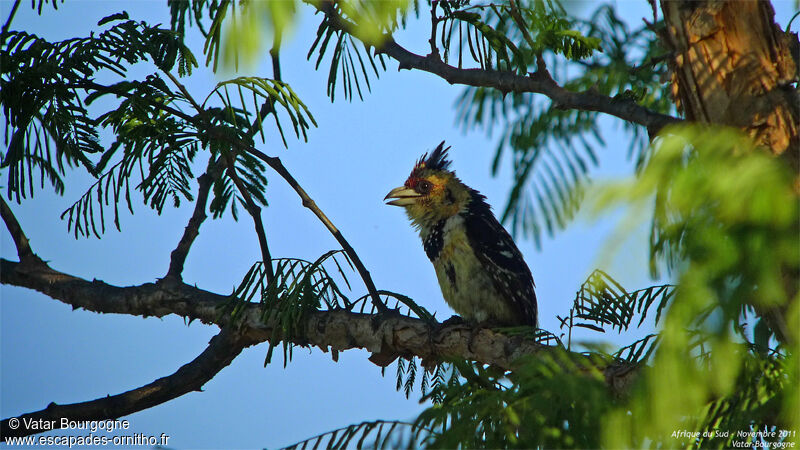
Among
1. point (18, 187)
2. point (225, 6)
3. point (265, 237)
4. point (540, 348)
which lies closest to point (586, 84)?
point (540, 348)

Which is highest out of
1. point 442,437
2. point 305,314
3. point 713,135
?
point 305,314

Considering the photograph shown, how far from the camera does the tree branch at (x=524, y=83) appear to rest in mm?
2154

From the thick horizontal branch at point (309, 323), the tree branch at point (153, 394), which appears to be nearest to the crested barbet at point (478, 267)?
the thick horizontal branch at point (309, 323)

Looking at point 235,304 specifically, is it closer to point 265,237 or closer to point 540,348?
point 265,237

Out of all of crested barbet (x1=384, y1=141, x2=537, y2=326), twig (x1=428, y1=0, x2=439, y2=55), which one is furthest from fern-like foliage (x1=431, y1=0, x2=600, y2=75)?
crested barbet (x1=384, y1=141, x2=537, y2=326)

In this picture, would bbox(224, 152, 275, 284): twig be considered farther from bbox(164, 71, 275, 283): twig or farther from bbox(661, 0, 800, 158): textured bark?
bbox(661, 0, 800, 158): textured bark

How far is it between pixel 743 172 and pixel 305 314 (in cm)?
232

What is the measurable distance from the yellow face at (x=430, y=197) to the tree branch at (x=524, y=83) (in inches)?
89.3

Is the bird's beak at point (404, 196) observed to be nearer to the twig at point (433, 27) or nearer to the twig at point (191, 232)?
the twig at point (191, 232)

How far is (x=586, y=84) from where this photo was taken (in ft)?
11.1

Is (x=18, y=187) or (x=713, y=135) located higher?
(x=18, y=187)

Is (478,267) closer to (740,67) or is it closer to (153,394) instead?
(153,394)

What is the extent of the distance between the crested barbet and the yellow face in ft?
0.03

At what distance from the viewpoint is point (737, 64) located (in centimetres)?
201
